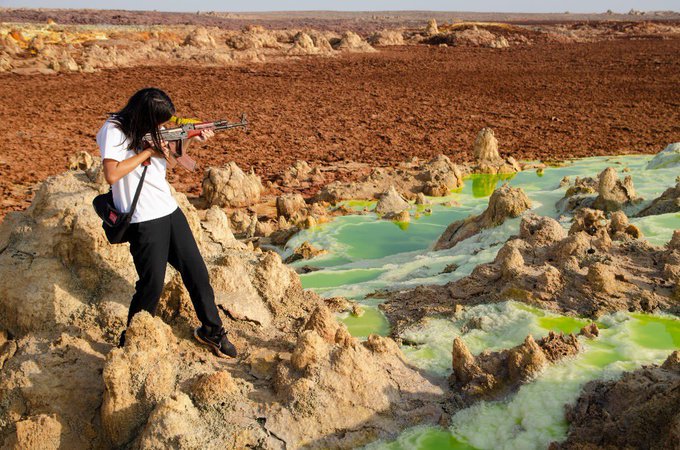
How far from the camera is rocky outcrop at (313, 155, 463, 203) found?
8.96 metres

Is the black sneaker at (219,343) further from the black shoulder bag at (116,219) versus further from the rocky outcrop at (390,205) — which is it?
the rocky outcrop at (390,205)

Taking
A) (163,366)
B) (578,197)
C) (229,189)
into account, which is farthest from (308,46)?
(163,366)

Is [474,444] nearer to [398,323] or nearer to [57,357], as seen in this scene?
[398,323]

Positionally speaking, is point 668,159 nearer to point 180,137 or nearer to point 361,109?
point 180,137

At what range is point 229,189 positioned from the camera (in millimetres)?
8953

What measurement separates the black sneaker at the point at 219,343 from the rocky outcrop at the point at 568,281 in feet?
3.71

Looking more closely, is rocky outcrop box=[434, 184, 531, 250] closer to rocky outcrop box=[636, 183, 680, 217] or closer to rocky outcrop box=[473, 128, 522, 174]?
rocky outcrop box=[636, 183, 680, 217]

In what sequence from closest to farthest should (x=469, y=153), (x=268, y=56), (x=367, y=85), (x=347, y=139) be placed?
(x=469, y=153) < (x=347, y=139) < (x=367, y=85) < (x=268, y=56)

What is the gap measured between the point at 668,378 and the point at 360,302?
2.23m

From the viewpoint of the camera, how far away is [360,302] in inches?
183

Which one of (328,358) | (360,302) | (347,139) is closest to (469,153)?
(347,139)

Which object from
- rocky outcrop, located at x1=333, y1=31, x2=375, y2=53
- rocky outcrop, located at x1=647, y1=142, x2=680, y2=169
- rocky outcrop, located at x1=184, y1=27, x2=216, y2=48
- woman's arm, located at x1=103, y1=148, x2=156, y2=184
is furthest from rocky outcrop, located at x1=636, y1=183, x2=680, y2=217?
rocky outcrop, located at x1=333, y1=31, x2=375, y2=53

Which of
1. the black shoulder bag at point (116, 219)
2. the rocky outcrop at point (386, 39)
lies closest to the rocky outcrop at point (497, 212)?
the black shoulder bag at point (116, 219)

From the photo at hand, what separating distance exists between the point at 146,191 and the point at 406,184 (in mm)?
6470
